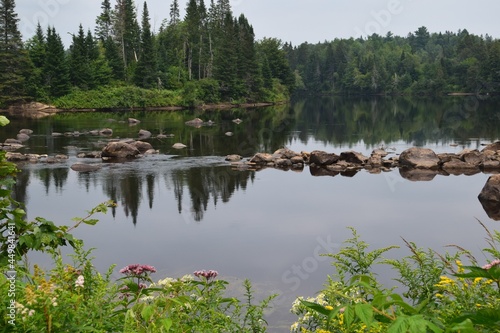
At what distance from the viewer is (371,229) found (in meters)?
16.6

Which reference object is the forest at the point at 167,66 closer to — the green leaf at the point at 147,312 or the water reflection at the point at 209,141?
the water reflection at the point at 209,141

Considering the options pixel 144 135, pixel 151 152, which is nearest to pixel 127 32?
pixel 144 135

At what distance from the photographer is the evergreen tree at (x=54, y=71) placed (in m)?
70.2

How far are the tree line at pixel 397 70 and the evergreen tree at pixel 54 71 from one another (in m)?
68.8

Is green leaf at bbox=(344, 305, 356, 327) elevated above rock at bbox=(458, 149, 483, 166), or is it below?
above

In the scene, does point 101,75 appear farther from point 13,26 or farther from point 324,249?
point 324,249

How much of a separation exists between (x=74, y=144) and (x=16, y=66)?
38993mm

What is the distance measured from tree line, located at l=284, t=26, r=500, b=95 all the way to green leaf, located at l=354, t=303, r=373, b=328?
10695 centimetres

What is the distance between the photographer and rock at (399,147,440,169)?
27.9 metres

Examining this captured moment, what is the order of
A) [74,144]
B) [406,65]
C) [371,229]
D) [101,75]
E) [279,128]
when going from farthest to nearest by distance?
[406,65]
[101,75]
[279,128]
[74,144]
[371,229]

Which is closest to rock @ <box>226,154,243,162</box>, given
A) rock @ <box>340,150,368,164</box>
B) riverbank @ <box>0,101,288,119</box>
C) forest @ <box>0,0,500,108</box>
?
rock @ <box>340,150,368,164</box>

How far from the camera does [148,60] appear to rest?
76.6 meters

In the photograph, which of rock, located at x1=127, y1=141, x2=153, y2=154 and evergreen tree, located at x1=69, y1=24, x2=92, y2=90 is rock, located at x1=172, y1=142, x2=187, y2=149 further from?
evergreen tree, located at x1=69, y1=24, x2=92, y2=90

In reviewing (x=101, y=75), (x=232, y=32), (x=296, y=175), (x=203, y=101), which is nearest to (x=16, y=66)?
(x=101, y=75)
